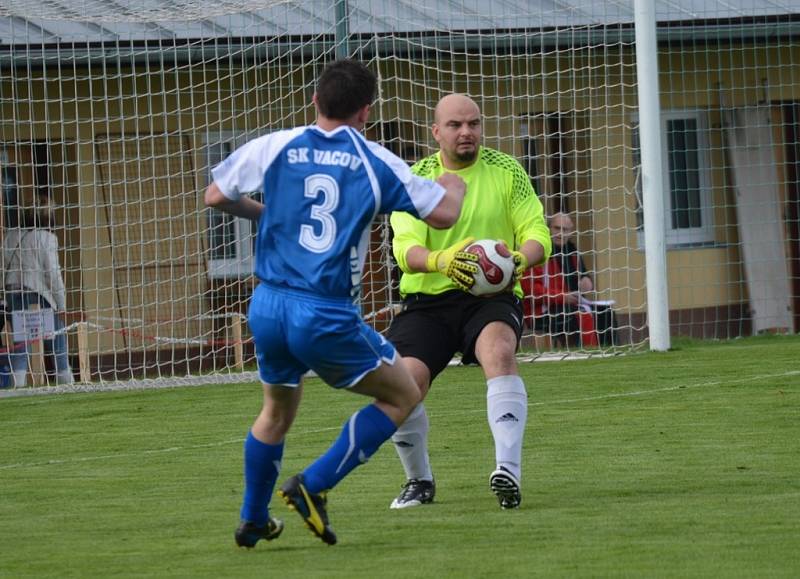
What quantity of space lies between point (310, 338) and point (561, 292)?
1085 centimetres

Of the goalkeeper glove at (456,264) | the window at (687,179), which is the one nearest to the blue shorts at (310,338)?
the goalkeeper glove at (456,264)

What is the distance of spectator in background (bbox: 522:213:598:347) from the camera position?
16375mm

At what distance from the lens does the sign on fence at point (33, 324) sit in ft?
49.8

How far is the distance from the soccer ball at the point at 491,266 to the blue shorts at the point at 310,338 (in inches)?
37.4

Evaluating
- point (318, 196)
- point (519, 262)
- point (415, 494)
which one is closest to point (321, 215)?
point (318, 196)

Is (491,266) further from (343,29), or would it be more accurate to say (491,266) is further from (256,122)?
(256,122)

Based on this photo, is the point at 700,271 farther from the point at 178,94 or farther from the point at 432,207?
the point at 432,207

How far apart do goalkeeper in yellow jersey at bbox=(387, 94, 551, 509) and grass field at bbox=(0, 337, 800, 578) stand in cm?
27

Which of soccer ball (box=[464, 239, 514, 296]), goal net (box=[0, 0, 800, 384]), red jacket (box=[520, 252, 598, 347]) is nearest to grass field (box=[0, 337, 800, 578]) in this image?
soccer ball (box=[464, 239, 514, 296])

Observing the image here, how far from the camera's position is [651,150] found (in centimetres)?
1470

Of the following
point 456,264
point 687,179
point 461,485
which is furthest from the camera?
point 687,179

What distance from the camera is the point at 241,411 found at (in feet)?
40.3

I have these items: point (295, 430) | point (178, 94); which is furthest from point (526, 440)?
point (178, 94)

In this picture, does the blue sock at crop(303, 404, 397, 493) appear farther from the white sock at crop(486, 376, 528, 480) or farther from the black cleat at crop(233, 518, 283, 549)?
the white sock at crop(486, 376, 528, 480)
